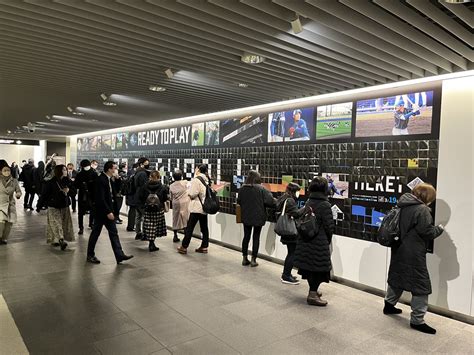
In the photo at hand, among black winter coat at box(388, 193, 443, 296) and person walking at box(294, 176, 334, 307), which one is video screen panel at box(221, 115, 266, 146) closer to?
person walking at box(294, 176, 334, 307)

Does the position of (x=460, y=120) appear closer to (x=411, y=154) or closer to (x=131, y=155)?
(x=411, y=154)

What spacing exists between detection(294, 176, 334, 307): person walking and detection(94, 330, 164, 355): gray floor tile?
178 cm

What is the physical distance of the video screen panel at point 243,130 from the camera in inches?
260

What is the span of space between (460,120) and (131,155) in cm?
901

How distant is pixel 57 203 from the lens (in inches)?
248

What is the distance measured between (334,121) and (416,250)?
2.26 meters

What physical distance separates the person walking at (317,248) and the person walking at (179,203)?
11.7 feet

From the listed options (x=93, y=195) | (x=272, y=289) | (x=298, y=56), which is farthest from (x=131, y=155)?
(x=298, y=56)

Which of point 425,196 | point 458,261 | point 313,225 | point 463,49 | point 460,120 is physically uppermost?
point 463,49

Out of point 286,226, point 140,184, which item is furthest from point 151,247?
point 286,226

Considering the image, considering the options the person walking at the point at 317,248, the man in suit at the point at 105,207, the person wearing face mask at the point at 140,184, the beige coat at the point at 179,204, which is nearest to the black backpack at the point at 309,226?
the person walking at the point at 317,248

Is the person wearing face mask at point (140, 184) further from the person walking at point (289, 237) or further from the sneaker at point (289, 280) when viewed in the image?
the sneaker at point (289, 280)

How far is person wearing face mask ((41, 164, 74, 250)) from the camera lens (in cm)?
628

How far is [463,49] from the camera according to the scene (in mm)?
3174
